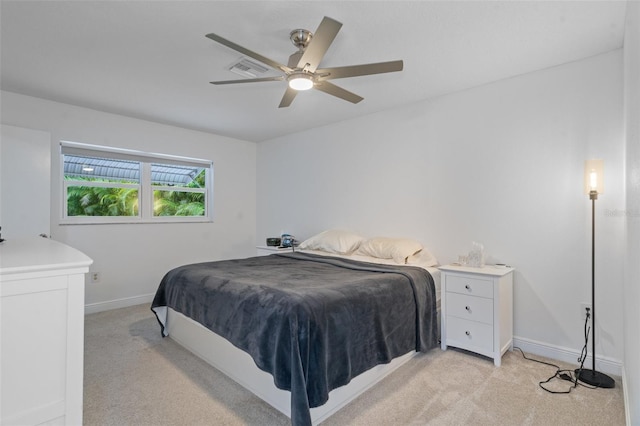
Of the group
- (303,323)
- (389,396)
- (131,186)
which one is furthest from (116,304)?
(389,396)

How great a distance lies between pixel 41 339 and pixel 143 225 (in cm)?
332

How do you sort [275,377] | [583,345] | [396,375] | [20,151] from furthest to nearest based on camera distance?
[20,151] → [583,345] → [396,375] → [275,377]

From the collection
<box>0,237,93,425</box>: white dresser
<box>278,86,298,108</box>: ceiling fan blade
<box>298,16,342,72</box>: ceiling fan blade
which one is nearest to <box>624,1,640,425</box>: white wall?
<box>298,16,342,72</box>: ceiling fan blade

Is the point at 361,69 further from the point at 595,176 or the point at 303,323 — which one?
the point at 595,176

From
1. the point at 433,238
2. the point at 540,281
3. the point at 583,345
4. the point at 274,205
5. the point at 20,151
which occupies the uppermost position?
the point at 20,151

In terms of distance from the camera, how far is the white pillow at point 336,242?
3638mm

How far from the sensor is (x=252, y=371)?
201 centimetres

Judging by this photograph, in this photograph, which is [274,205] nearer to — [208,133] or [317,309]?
[208,133]

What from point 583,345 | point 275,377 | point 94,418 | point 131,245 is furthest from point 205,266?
point 583,345

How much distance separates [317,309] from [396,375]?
97 cm

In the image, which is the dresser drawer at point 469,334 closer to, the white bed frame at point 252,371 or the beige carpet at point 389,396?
the beige carpet at point 389,396

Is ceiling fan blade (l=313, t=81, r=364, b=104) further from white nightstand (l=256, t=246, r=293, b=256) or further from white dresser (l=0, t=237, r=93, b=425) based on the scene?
white nightstand (l=256, t=246, r=293, b=256)

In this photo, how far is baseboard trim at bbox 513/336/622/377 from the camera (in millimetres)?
2277

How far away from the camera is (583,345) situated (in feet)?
8.01
